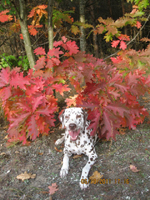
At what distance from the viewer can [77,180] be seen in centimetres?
212

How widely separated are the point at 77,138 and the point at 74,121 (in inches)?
13.3

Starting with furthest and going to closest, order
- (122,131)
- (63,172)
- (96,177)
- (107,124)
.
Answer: (122,131)
(63,172)
(96,177)
(107,124)

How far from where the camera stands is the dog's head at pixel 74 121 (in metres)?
2.07

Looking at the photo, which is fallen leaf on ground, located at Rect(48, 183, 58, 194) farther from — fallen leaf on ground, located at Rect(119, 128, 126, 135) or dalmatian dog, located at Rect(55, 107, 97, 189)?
fallen leaf on ground, located at Rect(119, 128, 126, 135)

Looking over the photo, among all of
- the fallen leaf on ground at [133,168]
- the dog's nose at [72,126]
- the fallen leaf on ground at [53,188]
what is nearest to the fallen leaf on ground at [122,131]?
the fallen leaf on ground at [133,168]

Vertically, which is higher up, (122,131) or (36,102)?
(36,102)

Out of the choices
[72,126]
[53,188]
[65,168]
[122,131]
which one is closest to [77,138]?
[72,126]

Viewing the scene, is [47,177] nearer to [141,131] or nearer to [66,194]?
[66,194]

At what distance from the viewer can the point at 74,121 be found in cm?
208

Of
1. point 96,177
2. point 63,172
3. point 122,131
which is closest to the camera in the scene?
point 96,177

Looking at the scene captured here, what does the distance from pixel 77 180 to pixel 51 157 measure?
619mm

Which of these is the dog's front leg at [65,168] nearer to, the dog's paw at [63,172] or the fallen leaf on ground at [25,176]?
the dog's paw at [63,172]

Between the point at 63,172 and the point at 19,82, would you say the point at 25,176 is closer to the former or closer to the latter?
the point at 63,172

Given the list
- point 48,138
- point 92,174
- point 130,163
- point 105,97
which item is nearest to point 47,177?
point 92,174
